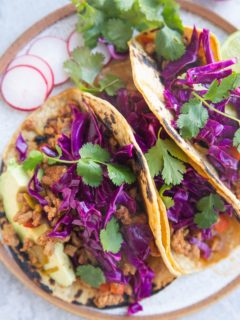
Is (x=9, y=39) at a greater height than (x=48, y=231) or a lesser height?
greater

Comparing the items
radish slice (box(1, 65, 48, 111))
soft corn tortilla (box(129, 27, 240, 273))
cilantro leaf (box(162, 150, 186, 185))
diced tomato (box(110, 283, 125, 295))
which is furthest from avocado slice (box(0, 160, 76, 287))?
cilantro leaf (box(162, 150, 186, 185))

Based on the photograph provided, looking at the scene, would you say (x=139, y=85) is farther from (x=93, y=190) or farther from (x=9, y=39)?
(x=9, y=39)

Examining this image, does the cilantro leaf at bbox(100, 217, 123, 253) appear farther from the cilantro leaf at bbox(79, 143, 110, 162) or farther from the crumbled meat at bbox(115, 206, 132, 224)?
the cilantro leaf at bbox(79, 143, 110, 162)

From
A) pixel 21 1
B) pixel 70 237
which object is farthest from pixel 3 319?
pixel 21 1

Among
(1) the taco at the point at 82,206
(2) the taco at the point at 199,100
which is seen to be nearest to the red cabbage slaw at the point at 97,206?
(1) the taco at the point at 82,206

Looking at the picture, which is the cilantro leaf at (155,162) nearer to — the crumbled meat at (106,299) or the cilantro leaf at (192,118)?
the cilantro leaf at (192,118)

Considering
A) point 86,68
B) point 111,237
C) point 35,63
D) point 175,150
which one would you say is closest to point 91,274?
point 111,237

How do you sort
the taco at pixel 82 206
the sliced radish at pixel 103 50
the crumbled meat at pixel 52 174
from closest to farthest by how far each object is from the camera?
the taco at pixel 82 206
the crumbled meat at pixel 52 174
the sliced radish at pixel 103 50
